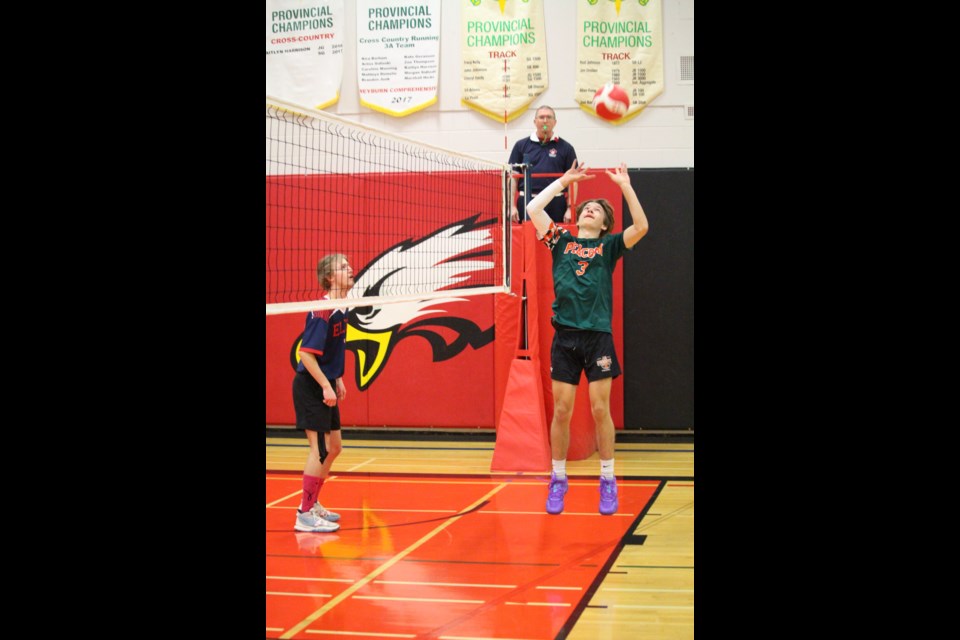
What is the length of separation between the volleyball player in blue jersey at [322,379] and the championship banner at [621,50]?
5.31 m

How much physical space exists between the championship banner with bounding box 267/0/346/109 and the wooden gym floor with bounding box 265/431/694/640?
4.61 m

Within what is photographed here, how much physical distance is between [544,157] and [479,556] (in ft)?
14.1

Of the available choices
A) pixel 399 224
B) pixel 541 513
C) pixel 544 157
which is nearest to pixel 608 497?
pixel 541 513

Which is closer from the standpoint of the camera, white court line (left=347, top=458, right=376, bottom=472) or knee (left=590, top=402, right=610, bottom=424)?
knee (left=590, top=402, right=610, bottom=424)

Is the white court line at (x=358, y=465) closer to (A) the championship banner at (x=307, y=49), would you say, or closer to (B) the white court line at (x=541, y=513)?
(B) the white court line at (x=541, y=513)

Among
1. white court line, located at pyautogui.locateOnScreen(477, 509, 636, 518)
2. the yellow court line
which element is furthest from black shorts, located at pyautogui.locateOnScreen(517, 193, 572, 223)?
white court line, located at pyautogui.locateOnScreen(477, 509, 636, 518)

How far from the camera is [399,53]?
980 centimetres

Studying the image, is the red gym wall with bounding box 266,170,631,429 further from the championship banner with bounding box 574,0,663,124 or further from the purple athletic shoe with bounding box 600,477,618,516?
the purple athletic shoe with bounding box 600,477,618,516

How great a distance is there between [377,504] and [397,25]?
19.2ft

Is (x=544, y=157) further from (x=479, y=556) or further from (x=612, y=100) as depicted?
(x=479, y=556)

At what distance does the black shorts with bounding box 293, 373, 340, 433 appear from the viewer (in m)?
4.95
